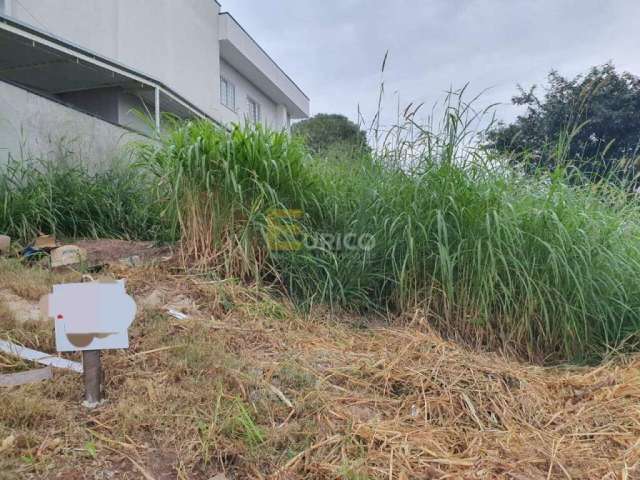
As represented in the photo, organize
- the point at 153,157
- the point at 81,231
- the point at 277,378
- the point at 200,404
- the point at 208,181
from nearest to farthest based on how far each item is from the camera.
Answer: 1. the point at 200,404
2. the point at 277,378
3. the point at 208,181
4. the point at 153,157
5. the point at 81,231

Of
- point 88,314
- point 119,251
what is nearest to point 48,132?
point 119,251

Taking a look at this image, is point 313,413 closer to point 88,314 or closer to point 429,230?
point 88,314

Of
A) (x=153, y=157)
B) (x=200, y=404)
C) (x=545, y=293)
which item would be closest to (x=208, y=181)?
(x=153, y=157)

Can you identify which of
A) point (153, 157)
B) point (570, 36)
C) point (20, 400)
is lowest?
point (20, 400)

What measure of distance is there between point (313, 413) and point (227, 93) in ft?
38.5

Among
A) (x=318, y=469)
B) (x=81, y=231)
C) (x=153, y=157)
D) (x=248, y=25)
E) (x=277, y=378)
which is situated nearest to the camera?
(x=318, y=469)

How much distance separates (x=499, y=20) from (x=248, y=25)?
8855mm

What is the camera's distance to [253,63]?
11562mm

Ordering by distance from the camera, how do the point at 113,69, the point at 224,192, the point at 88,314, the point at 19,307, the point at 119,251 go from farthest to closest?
the point at 113,69 < the point at 119,251 < the point at 224,192 < the point at 19,307 < the point at 88,314

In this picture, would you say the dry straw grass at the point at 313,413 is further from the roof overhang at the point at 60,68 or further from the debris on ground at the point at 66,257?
the roof overhang at the point at 60,68

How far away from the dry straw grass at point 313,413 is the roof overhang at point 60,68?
3.65m

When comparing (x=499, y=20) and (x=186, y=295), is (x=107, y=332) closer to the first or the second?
(x=186, y=295)

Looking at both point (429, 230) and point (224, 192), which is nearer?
point (429, 230)

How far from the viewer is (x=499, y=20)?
5.25m
